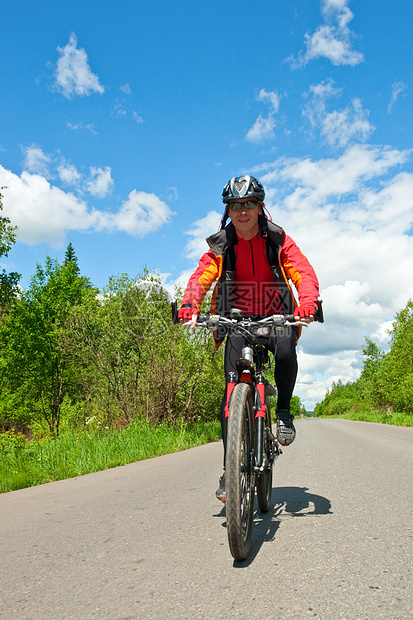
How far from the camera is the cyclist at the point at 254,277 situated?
10.9ft

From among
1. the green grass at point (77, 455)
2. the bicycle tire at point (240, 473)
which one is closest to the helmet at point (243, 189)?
the bicycle tire at point (240, 473)

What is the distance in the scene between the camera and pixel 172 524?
336cm

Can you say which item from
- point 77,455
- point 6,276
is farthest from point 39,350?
point 77,455

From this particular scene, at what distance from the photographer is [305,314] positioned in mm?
2908

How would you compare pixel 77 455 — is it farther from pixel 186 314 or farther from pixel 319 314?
pixel 319 314

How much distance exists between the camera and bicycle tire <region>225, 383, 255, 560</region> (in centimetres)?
235

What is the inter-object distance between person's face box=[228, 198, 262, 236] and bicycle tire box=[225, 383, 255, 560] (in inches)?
48.2

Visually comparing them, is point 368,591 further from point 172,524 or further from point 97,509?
point 97,509

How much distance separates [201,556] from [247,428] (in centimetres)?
75

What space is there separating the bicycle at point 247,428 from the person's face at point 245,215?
2.37 feet

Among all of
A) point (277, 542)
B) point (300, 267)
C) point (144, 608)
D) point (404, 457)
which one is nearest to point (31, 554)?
point (144, 608)

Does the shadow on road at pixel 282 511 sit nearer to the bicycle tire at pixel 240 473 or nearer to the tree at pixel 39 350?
the bicycle tire at pixel 240 473

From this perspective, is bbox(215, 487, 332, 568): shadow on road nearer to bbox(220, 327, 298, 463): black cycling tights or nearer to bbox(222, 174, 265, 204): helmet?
bbox(220, 327, 298, 463): black cycling tights

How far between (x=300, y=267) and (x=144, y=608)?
2.30 metres
